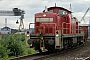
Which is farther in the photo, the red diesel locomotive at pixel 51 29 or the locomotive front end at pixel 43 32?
the locomotive front end at pixel 43 32

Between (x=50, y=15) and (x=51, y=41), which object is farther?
(x=50, y=15)

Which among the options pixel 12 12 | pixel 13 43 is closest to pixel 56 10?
pixel 13 43

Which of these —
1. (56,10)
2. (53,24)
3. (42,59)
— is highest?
(56,10)

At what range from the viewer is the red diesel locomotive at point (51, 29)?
51.1 ft

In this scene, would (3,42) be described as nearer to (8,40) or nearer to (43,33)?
(8,40)

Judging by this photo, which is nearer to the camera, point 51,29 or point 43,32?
point 43,32

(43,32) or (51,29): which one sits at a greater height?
(51,29)

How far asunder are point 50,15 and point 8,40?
4.08m

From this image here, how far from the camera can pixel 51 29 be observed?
16.6 m

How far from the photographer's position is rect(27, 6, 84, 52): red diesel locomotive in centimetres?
1557

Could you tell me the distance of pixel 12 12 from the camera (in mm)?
89625

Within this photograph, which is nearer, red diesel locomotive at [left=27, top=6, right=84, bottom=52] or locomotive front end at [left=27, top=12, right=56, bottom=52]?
red diesel locomotive at [left=27, top=6, right=84, bottom=52]

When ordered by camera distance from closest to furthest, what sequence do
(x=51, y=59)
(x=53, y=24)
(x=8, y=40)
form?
(x=51, y=59) < (x=53, y=24) < (x=8, y=40)

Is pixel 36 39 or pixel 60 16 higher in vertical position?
pixel 60 16
